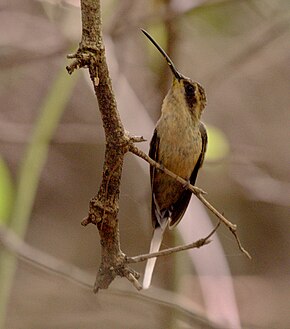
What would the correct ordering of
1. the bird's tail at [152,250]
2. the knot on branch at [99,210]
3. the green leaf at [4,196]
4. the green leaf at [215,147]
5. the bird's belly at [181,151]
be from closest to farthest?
the knot on branch at [99,210], the bird's tail at [152,250], the bird's belly at [181,151], the green leaf at [4,196], the green leaf at [215,147]

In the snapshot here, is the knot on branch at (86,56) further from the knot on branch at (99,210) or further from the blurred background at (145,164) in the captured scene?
the blurred background at (145,164)

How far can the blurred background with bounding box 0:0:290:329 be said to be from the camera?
2.15m

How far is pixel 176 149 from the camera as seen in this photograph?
4.56 ft

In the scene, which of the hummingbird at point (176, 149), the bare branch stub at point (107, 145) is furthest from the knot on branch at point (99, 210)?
the hummingbird at point (176, 149)

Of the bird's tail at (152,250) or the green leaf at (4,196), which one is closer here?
the bird's tail at (152,250)

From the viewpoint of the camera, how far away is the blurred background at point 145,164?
7.05 feet

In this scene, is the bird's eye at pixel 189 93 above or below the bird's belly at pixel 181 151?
above

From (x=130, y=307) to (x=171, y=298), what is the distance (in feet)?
2.09

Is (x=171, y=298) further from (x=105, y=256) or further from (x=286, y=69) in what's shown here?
(x=286, y=69)

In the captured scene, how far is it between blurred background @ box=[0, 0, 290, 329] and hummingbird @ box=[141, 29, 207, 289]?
21 centimetres

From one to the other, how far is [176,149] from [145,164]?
3.93 feet

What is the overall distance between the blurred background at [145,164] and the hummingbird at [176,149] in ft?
0.69

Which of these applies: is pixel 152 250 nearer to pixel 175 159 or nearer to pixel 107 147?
pixel 175 159

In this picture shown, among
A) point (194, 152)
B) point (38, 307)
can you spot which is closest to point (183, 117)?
point (194, 152)
